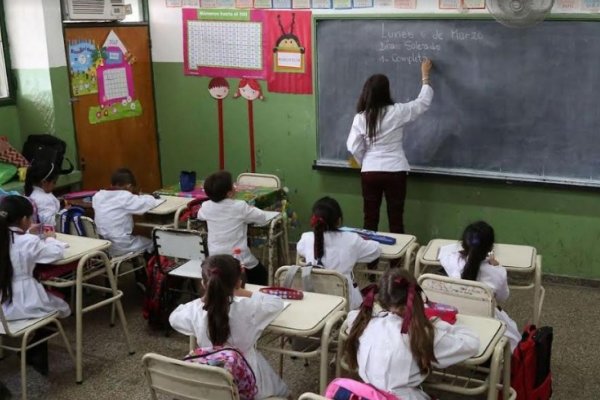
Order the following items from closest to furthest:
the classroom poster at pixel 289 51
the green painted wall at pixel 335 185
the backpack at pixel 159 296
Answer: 1. the backpack at pixel 159 296
2. the green painted wall at pixel 335 185
3. the classroom poster at pixel 289 51

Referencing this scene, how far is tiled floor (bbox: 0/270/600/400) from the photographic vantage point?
3.55 metres

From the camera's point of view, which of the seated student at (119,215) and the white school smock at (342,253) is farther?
the seated student at (119,215)

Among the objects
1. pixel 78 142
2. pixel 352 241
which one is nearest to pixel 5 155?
pixel 78 142

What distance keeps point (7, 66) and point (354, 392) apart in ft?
13.6

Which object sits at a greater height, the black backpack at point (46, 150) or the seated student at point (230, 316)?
the black backpack at point (46, 150)

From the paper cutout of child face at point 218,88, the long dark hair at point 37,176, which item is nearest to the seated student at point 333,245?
the long dark hair at point 37,176

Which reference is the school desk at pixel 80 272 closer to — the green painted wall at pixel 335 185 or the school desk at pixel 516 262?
the school desk at pixel 516 262

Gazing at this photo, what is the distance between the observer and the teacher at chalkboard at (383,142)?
4.59 meters

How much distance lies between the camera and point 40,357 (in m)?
3.71

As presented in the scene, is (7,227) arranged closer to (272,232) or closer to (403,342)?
(272,232)

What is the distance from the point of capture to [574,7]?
4.31m

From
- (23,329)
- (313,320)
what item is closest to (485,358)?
(313,320)

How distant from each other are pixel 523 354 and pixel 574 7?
8.20 feet

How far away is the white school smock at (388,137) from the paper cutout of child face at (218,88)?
54.8 inches
